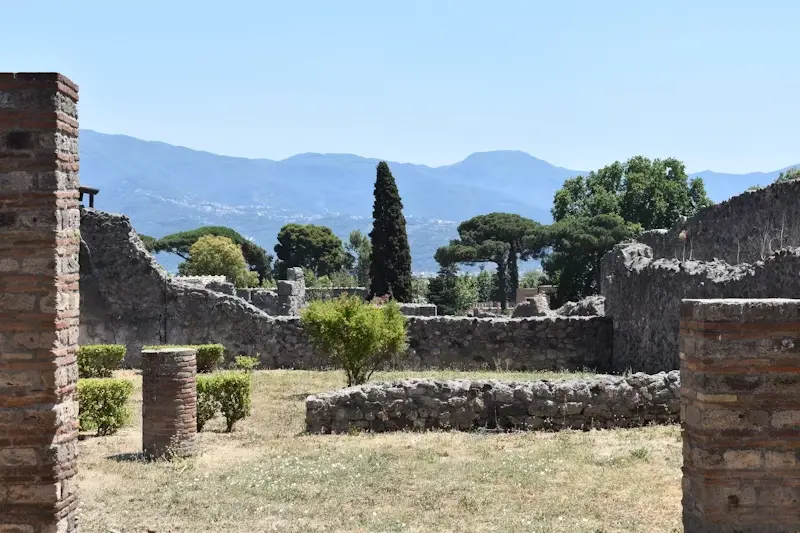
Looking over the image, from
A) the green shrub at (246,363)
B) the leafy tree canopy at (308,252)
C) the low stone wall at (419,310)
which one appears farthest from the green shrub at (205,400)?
the leafy tree canopy at (308,252)

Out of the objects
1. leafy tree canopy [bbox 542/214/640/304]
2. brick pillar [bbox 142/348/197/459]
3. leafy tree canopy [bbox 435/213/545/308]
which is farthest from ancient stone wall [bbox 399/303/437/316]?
leafy tree canopy [bbox 435/213/545/308]

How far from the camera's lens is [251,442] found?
11844mm

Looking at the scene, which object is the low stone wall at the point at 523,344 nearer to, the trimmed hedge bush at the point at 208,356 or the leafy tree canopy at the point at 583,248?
the trimmed hedge bush at the point at 208,356

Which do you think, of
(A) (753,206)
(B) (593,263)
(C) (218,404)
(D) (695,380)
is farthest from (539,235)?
(D) (695,380)

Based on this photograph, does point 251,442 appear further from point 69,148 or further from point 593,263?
point 593,263

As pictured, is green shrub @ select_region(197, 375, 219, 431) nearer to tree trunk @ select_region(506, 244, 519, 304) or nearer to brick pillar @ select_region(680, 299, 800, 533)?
brick pillar @ select_region(680, 299, 800, 533)

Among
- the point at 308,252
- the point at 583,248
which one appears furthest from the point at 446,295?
the point at 308,252

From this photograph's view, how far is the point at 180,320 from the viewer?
23156mm

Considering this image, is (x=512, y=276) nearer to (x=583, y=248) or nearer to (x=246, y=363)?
(x=583, y=248)

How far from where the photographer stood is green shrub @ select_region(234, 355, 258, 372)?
20031mm

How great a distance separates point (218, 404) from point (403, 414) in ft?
9.63

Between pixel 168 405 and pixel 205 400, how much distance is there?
2007 millimetres

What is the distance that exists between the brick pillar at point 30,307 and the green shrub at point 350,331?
9.40m

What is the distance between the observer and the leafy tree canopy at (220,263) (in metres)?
69.1
